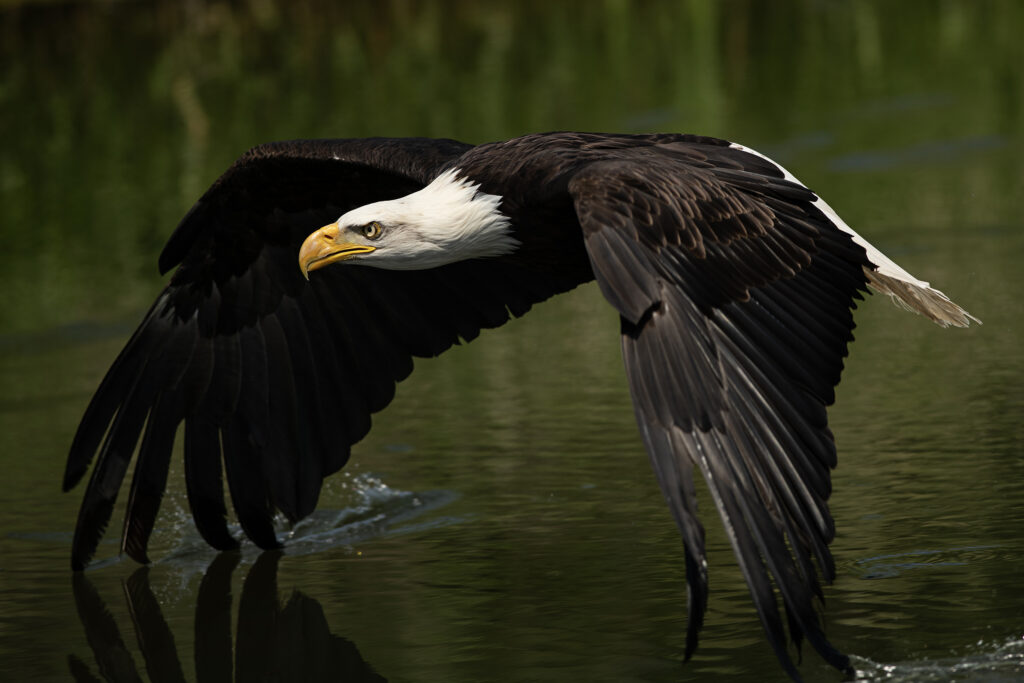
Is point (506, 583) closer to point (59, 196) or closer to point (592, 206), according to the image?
point (592, 206)

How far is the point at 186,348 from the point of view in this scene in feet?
20.4

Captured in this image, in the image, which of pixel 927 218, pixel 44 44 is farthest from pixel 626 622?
pixel 44 44

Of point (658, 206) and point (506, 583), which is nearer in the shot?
point (658, 206)

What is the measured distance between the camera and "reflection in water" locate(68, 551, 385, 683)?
190 inches

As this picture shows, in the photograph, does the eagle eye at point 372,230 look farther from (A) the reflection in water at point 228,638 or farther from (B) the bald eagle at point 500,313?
(A) the reflection in water at point 228,638

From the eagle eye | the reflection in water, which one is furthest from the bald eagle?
the reflection in water

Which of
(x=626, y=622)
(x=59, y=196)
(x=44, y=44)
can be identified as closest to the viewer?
(x=626, y=622)

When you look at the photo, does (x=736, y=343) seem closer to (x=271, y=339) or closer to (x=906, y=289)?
(x=906, y=289)

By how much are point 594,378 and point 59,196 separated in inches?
235

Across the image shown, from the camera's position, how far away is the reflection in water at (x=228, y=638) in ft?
15.8

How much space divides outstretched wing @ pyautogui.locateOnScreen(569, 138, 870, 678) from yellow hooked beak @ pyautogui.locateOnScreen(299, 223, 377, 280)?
92 centimetres

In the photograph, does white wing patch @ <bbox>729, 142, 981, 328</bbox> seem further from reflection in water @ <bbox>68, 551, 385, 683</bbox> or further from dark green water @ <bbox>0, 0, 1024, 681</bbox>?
reflection in water @ <bbox>68, 551, 385, 683</bbox>

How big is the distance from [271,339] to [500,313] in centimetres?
82

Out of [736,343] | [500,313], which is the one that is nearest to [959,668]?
[736,343]
